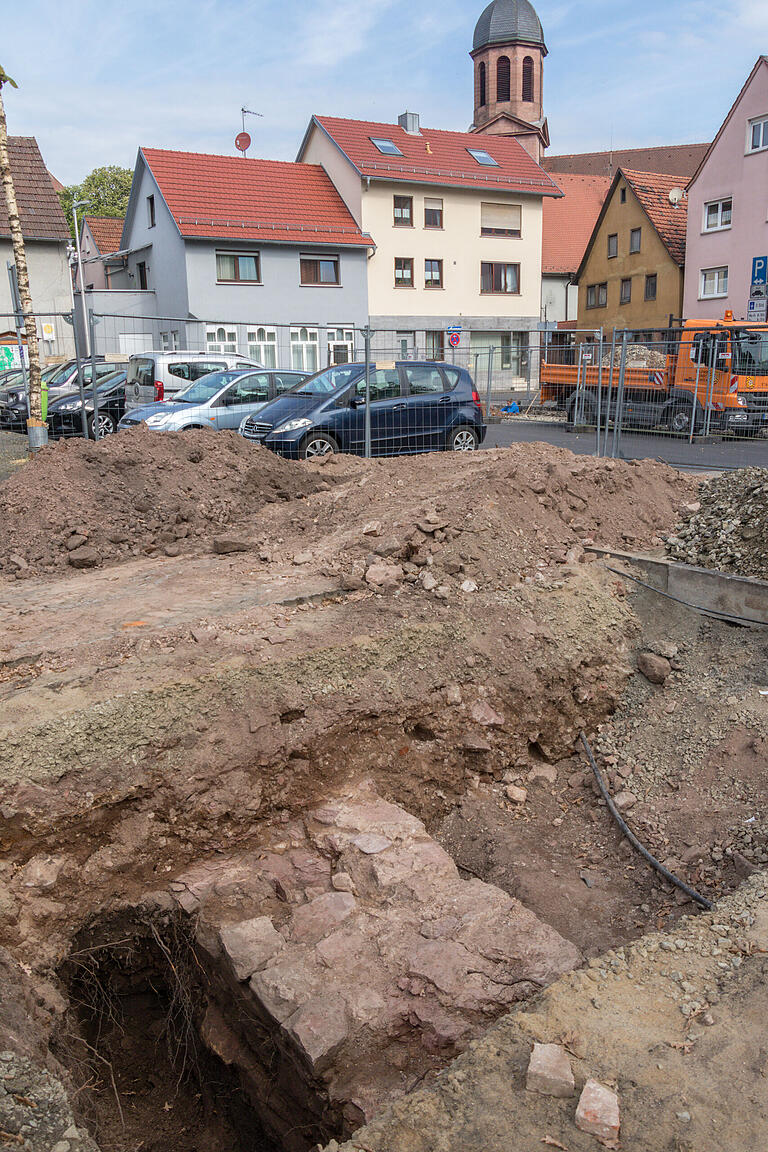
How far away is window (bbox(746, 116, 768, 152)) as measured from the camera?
30.4 m

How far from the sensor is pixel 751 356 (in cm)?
1611

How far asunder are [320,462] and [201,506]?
278 cm

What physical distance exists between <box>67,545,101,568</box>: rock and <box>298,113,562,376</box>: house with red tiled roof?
82.7 feet

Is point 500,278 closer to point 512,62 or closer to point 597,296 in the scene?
Result: point 597,296

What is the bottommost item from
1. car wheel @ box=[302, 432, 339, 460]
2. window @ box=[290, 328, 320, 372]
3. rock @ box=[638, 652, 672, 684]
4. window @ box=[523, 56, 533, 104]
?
rock @ box=[638, 652, 672, 684]

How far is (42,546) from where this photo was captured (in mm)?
8398

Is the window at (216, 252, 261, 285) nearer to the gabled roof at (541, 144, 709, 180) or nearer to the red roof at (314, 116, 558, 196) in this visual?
the red roof at (314, 116, 558, 196)

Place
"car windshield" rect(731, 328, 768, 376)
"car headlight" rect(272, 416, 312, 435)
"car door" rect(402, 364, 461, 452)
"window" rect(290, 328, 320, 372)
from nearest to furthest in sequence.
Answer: "car headlight" rect(272, 416, 312, 435) → "car door" rect(402, 364, 461, 452) → "car windshield" rect(731, 328, 768, 376) → "window" rect(290, 328, 320, 372)

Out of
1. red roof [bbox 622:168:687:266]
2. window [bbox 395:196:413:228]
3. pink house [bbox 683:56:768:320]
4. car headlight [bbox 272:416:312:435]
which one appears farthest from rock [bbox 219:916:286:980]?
red roof [bbox 622:168:687:266]

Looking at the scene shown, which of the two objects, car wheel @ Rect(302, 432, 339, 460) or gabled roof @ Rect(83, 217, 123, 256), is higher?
gabled roof @ Rect(83, 217, 123, 256)

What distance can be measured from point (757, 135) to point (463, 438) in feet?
82.2

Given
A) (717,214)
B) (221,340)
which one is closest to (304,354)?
(221,340)

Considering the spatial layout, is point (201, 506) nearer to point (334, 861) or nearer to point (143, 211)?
point (334, 861)

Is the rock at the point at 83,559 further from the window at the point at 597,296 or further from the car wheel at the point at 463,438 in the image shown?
the window at the point at 597,296
